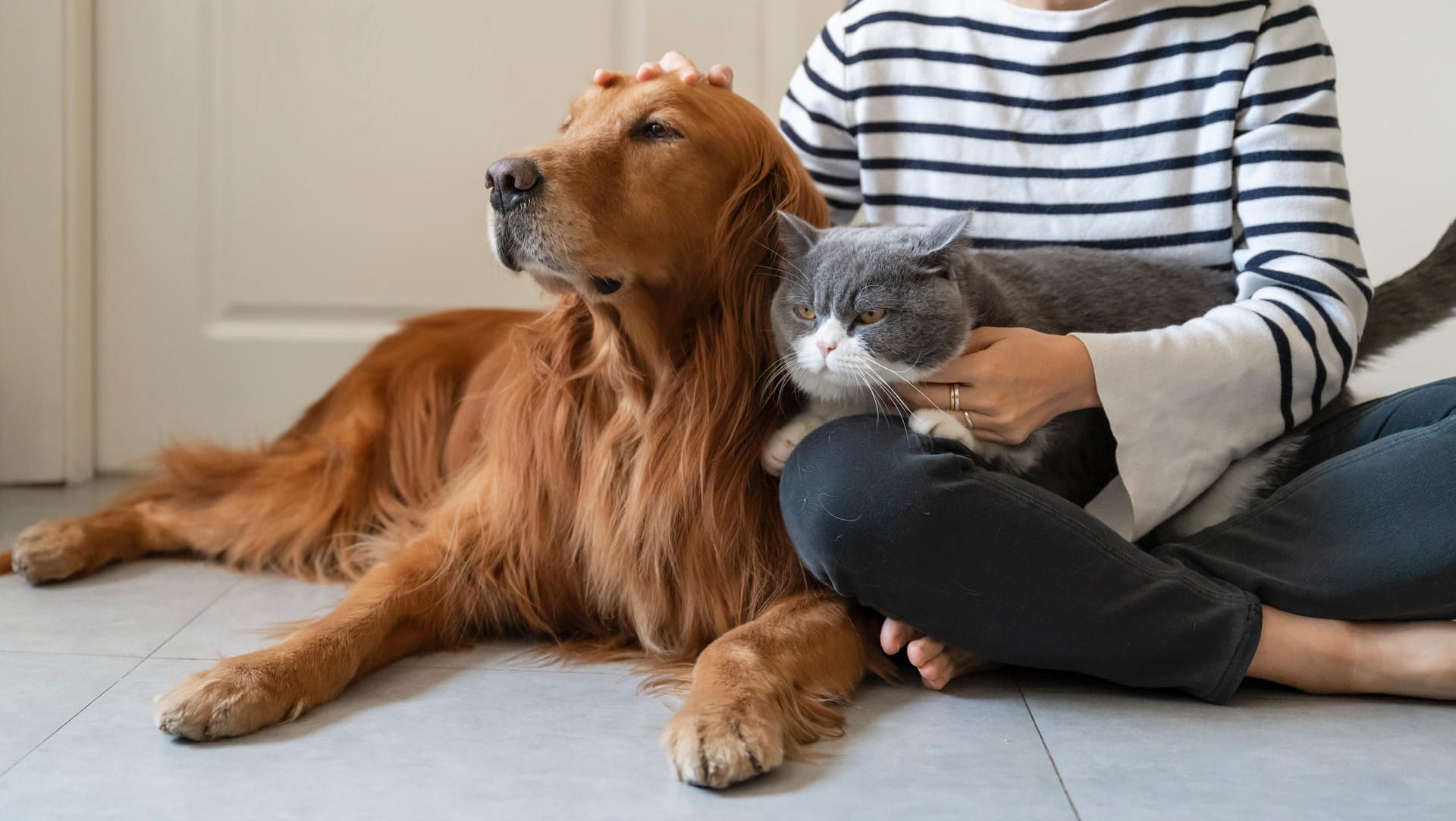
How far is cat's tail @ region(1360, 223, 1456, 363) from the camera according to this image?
1.53 meters

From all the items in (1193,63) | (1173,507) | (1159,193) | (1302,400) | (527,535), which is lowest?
(527,535)

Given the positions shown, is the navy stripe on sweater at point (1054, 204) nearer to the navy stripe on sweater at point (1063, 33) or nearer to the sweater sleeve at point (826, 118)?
the sweater sleeve at point (826, 118)

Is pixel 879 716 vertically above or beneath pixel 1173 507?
A: beneath

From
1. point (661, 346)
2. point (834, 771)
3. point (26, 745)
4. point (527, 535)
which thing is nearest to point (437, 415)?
point (527, 535)

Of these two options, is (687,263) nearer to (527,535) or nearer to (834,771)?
(527,535)

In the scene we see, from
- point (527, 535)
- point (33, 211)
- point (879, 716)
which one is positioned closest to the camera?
point (879, 716)

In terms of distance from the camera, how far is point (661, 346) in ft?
4.36

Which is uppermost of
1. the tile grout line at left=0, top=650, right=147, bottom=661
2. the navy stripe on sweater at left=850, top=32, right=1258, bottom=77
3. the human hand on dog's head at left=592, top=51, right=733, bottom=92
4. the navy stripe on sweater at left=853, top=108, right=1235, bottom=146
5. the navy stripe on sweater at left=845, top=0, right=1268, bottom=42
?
the navy stripe on sweater at left=845, top=0, right=1268, bottom=42

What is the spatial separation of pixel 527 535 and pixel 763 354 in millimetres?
376

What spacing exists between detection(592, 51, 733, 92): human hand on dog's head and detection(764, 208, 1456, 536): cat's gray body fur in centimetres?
23

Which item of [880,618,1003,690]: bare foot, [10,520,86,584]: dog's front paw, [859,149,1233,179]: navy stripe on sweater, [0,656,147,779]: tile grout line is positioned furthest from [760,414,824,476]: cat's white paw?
[10,520,86,584]: dog's front paw

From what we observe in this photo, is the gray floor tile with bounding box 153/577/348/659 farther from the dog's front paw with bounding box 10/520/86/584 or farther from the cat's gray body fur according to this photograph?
the cat's gray body fur

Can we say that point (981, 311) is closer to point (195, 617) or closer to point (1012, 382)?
point (1012, 382)

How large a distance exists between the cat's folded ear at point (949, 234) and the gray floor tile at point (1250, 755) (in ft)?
1.62
